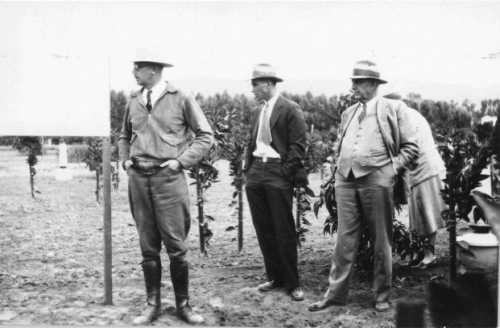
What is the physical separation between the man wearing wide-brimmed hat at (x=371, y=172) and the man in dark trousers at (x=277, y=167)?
387mm

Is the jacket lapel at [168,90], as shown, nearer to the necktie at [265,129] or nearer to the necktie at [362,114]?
the necktie at [265,129]

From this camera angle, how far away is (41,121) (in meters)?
4.66

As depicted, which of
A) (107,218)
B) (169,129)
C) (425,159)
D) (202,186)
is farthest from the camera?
(202,186)

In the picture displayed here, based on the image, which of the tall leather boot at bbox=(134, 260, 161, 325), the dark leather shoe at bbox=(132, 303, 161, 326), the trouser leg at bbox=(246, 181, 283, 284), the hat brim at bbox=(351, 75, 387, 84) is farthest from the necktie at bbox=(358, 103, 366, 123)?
the dark leather shoe at bbox=(132, 303, 161, 326)

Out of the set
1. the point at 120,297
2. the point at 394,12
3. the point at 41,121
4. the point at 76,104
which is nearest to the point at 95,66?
the point at 76,104

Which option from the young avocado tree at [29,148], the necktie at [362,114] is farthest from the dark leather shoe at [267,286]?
the young avocado tree at [29,148]

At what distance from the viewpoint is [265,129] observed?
15.9 feet

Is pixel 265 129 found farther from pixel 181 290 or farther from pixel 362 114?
pixel 181 290

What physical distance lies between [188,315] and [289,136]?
67.3 inches

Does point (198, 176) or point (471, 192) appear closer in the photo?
point (471, 192)

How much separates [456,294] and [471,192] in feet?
2.81

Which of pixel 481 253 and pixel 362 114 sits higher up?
pixel 362 114

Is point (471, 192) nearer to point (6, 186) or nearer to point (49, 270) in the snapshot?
point (49, 270)

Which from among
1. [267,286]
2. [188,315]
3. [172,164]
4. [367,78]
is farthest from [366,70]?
[188,315]
